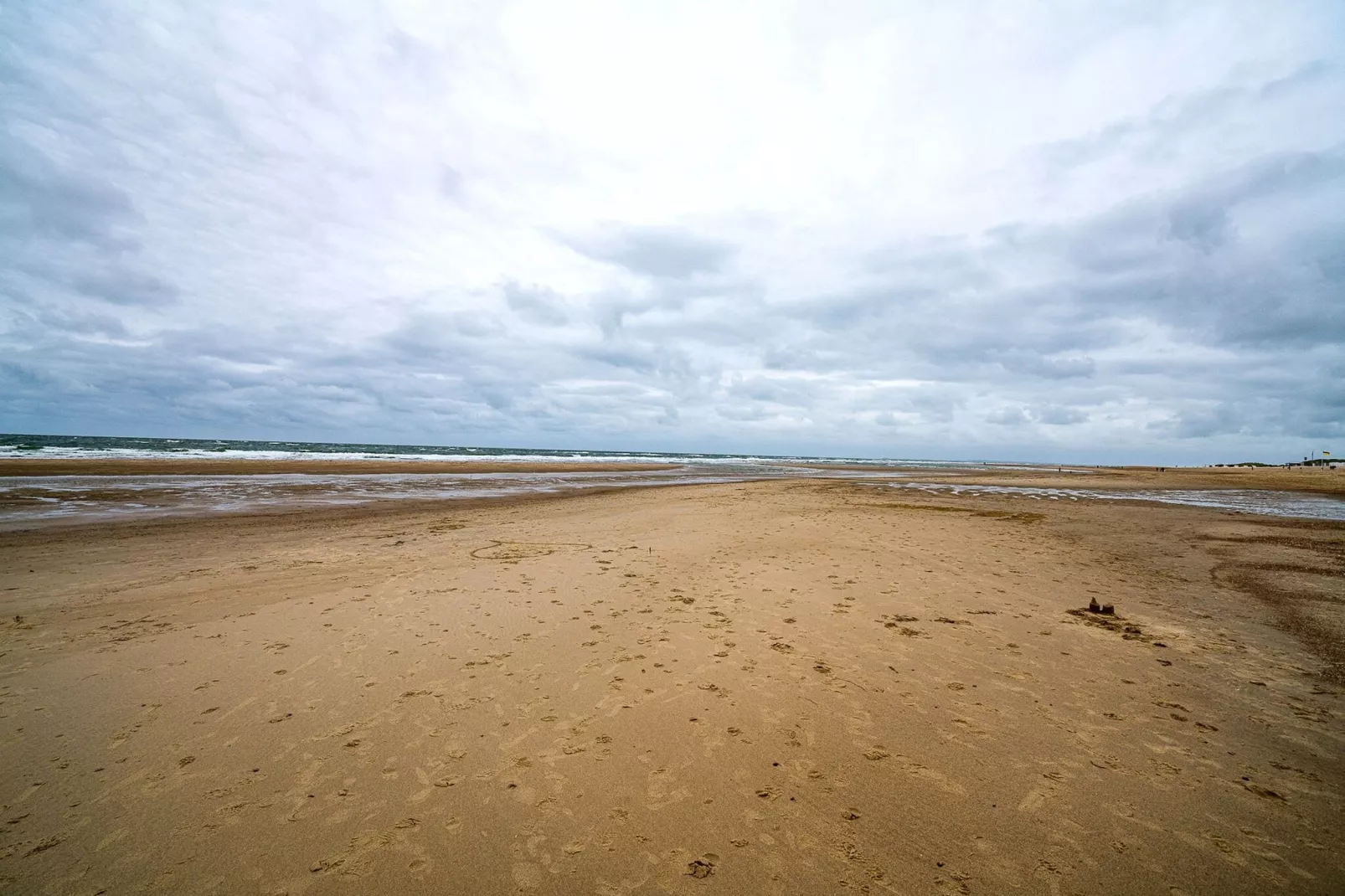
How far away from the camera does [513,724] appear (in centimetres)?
516

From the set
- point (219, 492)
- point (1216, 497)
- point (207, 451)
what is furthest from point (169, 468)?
point (1216, 497)

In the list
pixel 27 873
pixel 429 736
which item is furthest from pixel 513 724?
pixel 27 873

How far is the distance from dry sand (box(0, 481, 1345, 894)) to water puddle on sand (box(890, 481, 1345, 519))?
1978 centimetres

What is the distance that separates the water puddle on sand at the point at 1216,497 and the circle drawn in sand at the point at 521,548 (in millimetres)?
26634

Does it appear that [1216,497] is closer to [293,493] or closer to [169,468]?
[293,493]

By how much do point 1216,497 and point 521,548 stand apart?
41062mm

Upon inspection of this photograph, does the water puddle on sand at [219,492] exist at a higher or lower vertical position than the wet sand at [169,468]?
lower

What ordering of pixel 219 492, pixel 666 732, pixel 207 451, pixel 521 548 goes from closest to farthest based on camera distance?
pixel 666 732
pixel 521 548
pixel 219 492
pixel 207 451

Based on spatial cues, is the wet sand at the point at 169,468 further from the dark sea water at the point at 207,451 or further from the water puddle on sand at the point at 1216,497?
the water puddle on sand at the point at 1216,497

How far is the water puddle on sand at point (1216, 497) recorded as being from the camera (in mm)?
24484

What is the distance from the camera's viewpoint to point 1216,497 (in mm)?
31984

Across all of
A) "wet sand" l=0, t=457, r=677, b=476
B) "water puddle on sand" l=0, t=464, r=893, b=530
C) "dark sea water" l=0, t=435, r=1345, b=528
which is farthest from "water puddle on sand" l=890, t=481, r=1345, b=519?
"wet sand" l=0, t=457, r=677, b=476

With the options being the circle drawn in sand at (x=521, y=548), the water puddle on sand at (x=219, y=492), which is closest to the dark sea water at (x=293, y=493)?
the water puddle on sand at (x=219, y=492)

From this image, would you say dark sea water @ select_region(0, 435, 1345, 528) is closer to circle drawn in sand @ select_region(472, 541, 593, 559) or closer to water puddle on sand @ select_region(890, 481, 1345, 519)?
water puddle on sand @ select_region(890, 481, 1345, 519)
